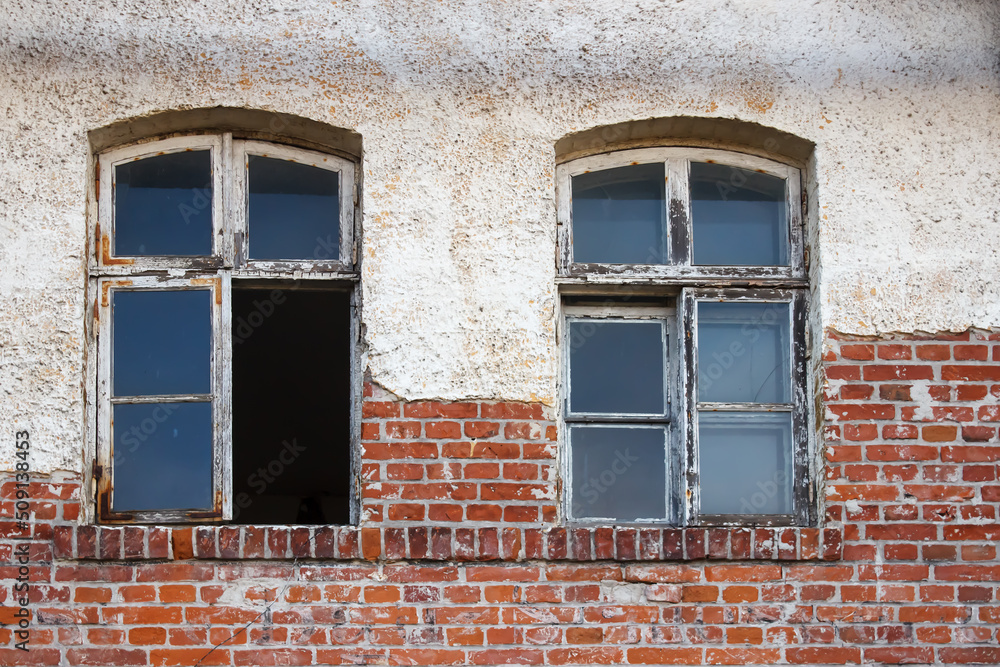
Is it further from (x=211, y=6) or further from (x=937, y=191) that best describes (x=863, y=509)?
(x=211, y=6)

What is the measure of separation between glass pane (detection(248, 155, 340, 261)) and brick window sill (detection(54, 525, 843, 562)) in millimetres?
1151

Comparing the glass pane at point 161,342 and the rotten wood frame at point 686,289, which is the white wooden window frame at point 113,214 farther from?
the rotten wood frame at point 686,289

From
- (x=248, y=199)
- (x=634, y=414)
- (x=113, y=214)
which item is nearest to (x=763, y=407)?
(x=634, y=414)

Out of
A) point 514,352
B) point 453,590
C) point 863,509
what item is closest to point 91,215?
point 514,352

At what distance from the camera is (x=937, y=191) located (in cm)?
411

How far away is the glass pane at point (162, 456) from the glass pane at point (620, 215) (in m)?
1.71

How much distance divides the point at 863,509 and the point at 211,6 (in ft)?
10.9

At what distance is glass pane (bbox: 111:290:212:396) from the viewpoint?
4070mm

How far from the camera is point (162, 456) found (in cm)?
402

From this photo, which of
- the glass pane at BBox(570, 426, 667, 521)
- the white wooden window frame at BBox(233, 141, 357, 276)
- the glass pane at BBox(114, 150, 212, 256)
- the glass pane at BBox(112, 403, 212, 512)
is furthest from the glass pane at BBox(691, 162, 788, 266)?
the glass pane at BBox(112, 403, 212, 512)

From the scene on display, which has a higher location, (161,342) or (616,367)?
(161,342)

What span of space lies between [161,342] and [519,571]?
5.62ft

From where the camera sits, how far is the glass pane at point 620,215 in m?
4.23

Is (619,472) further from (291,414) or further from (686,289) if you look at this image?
(291,414)
